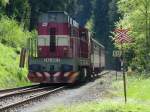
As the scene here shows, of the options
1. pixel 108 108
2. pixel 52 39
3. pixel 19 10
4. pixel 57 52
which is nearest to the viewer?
pixel 108 108

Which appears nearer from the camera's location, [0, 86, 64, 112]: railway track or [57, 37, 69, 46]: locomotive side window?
[0, 86, 64, 112]: railway track

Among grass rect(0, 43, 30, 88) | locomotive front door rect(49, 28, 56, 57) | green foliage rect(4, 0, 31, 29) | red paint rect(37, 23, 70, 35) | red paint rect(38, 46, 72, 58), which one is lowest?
grass rect(0, 43, 30, 88)

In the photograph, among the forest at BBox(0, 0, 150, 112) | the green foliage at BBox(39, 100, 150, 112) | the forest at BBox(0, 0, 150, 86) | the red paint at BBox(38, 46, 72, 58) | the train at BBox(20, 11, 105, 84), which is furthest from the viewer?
the forest at BBox(0, 0, 150, 86)

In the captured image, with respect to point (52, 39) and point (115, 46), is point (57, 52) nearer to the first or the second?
point (52, 39)

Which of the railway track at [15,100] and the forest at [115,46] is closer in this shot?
the railway track at [15,100]

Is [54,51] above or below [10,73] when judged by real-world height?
above

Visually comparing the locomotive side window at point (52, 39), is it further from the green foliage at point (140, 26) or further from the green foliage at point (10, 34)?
the green foliage at point (10, 34)

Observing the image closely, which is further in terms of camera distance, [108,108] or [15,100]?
[15,100]

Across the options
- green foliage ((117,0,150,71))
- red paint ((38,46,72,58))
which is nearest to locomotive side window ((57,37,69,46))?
red paint ((38,46,72,58))

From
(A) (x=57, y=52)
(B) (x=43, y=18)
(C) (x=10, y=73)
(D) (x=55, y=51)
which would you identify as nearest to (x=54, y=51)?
(D) (x=55, y=51)

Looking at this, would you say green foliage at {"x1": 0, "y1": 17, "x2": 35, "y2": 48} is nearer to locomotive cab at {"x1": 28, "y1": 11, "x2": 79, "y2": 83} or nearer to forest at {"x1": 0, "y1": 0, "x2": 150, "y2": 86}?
forest at {"x1": 0, "y1": 0, "x2": 150, "y2": 86}

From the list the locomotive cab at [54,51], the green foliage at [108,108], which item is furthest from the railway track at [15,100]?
the locomotive cab at [54,51]

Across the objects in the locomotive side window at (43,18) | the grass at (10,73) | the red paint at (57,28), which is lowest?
the grass at (10,73)

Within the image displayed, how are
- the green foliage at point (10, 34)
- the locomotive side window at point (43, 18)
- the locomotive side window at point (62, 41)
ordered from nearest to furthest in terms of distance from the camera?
the locomotive side window at point (62, 41) → the locomotive side window at point (43, 18) → the green foliage at point (10, 34)
